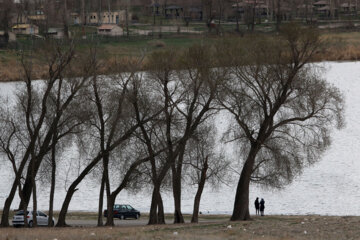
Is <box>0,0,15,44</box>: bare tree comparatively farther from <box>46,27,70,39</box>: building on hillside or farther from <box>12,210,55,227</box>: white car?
<box>12,210,55,227</box>: white car

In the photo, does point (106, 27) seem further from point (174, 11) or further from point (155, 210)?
point (155, 210)

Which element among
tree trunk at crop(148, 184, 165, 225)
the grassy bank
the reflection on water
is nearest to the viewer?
tree trunk at crop(148, 184, 165, 225)

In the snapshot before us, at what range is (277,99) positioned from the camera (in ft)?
121

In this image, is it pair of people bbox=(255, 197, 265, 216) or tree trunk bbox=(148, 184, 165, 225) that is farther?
pair of people bbox=(255, 197, 265, 216)

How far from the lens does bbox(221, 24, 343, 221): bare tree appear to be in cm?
3656

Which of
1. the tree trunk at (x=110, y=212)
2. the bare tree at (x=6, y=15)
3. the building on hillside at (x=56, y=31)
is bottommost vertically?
the tree trunk at (x=110, y=212)

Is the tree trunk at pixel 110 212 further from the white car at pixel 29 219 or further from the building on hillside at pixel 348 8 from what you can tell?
the building on hillside at pixel 348 8

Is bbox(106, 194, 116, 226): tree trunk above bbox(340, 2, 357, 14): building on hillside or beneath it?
beneath

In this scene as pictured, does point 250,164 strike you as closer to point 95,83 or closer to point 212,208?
point 95,83

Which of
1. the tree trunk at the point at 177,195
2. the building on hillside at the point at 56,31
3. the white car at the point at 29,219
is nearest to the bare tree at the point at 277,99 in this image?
the tree trunk at the point at 177,195

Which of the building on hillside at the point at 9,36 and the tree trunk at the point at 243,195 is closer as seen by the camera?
the tree trunk at the point at 243,195

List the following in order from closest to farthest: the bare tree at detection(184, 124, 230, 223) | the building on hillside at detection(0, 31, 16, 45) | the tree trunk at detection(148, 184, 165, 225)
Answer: the tree trunk at detection(148, 184, 165, 225)
the bare tree at detection(184, 124, 230, 223)
the building on hillside at detection(0, 31, 16, 45)

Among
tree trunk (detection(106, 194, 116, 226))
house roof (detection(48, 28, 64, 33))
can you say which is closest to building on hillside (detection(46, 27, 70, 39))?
house roof (detection(48, 28, 64, 33))

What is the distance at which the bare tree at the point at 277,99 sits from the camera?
120 ft
